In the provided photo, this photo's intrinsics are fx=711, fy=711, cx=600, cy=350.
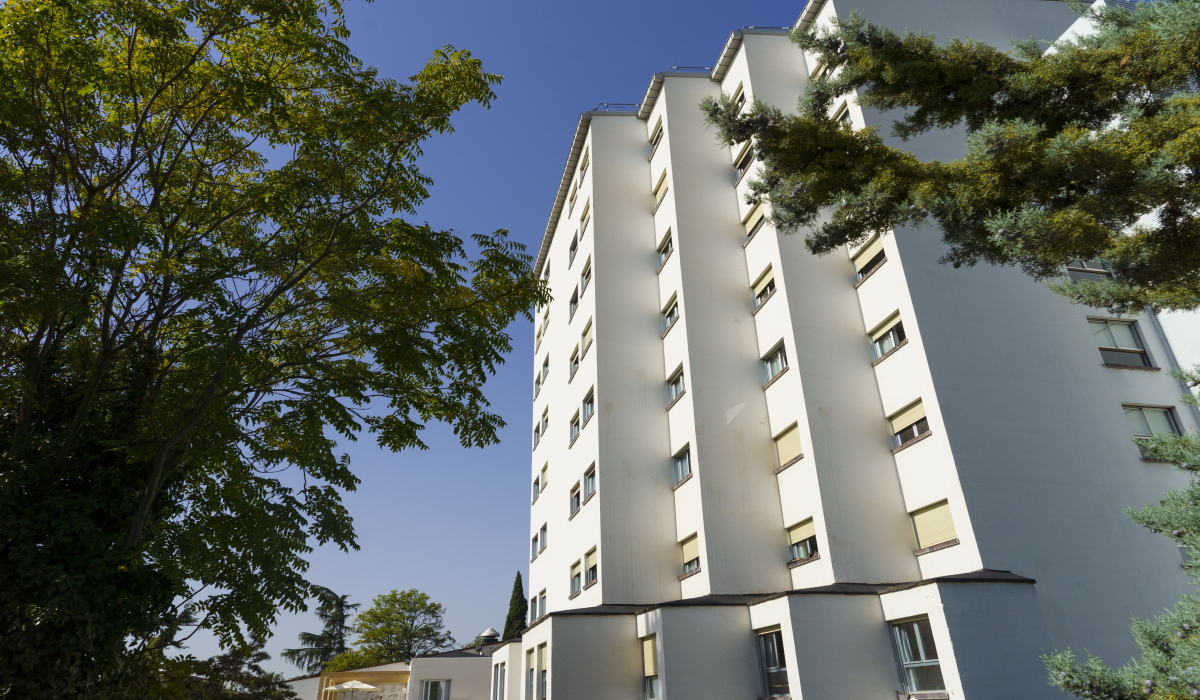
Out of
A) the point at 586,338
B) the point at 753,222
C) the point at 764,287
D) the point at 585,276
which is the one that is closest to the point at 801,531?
the point at 764,287

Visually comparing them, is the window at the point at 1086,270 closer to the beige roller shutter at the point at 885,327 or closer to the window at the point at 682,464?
the beige roller shutter at the point at 885,327

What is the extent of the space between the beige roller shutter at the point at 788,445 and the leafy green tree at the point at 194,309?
377 inches

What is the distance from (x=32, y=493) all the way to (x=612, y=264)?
61.5ft

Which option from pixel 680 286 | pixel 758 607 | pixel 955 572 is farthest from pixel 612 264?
pixel 955 572

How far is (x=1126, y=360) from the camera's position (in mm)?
15906

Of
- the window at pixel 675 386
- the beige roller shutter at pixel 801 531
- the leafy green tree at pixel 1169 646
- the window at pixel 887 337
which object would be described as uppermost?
the window at pixel 675 386

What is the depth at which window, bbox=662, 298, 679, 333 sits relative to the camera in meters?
22.3

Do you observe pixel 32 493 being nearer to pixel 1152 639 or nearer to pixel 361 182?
pixel 361 182

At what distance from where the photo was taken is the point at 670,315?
75.2ft

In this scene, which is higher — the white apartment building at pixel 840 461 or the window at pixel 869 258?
the window at pixel 869 258

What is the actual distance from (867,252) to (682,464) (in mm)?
7514

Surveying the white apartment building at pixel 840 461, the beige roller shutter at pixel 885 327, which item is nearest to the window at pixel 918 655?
the white apartment building at pixel 840 461

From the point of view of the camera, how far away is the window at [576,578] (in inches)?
841

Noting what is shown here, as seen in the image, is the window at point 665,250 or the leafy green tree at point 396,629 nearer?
the window at point 665,250
